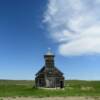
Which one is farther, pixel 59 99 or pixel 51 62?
pixel 51 62

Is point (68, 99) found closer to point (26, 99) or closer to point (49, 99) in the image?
point (49, 99)

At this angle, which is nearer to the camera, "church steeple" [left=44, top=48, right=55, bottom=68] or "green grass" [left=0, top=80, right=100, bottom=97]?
"green grass" [left=0, top=80, right=100, bottom=97]

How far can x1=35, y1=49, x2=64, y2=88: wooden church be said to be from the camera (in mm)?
82375

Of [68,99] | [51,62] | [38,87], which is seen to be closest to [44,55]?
[51,62]

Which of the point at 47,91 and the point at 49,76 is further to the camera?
the point at 49,76

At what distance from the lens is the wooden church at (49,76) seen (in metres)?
82.4

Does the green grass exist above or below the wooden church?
below

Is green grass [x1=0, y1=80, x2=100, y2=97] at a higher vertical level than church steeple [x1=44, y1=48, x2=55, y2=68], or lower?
lower

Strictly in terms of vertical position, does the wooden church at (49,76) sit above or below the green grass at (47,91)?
above

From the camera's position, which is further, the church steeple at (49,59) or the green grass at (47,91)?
the church steeple at (49,59)

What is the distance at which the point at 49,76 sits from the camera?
82312 millimetres

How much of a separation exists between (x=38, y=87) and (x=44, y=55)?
826 cm

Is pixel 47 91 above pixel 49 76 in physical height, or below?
below

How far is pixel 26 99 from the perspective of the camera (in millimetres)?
44750
